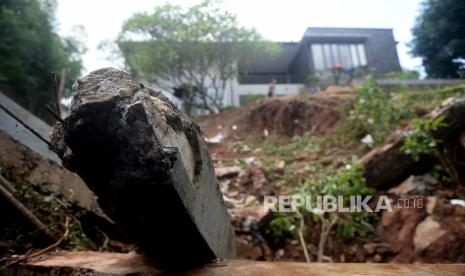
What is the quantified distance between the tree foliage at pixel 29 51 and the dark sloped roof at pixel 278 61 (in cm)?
1159

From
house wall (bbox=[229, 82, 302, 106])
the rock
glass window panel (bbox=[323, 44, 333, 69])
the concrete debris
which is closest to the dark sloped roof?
house wall (bbox=[229, 82, 302, 106])

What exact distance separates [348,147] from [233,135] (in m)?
3.24

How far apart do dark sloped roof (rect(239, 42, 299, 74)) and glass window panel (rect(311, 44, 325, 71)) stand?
1052mm

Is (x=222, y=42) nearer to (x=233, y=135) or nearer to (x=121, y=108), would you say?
(x=233, y=135)

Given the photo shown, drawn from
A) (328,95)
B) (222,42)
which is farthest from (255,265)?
(222,42)

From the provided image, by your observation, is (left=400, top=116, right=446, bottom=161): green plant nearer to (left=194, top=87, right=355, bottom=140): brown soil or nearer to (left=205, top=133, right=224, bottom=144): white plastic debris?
(left=194, top=87, right=355, bottom=140): brown soil

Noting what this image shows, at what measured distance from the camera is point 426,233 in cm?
252

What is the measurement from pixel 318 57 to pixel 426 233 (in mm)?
13140

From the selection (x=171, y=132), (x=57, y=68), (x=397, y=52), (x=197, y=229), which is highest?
(x=397, y=52)

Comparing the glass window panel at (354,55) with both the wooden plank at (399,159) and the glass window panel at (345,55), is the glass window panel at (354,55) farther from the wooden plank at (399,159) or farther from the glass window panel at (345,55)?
the wooden plank at (399,159)

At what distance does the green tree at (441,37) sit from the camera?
24.2ft

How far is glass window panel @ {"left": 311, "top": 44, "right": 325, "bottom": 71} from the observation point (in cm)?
1438

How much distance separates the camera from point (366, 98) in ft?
19.0

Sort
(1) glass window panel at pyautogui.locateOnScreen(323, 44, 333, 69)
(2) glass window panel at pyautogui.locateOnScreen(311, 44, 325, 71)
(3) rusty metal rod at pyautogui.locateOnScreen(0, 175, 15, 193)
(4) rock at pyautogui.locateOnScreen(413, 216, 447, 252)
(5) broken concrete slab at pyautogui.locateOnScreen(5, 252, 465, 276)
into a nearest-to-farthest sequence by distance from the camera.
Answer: (5) broken concrete slab at pyautogui.locateOnScreen(5, 252, 465, 276), (3) rusty metal rod at pyautogui.locateOnScreen(0, 175, 15, 193), (4) rock at pyautogui.locateOnScreen(413, 216, 447, 252), (2) glass window panel at pyautogui.locateOnScreen(311, 44, 325, 71), (1) glass window panel at pyautogui.locateOnScreen(323, 44, 333, 69)
